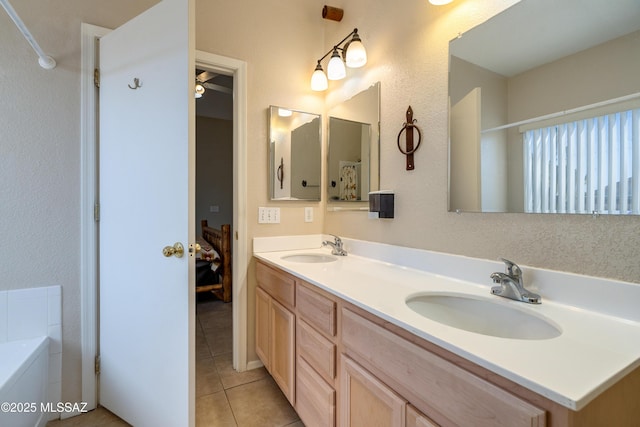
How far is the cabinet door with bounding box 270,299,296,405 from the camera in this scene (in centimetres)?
148

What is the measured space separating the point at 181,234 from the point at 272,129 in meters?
1.09

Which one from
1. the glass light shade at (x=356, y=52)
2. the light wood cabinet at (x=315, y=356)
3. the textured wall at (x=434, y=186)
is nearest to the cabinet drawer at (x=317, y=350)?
the light wood cabinet at (x=315, y=356)

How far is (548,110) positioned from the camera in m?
1.01

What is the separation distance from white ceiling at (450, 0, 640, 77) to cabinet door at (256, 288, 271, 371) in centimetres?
→ 170

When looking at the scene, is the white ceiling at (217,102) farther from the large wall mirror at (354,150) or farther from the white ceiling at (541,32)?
the white ceiling at (541,32)

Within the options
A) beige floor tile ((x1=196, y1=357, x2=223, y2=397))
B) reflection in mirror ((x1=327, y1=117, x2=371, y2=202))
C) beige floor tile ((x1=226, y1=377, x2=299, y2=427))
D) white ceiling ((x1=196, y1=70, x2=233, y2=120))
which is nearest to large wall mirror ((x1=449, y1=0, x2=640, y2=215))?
reflection in mirror ((x1=327, y1=117, x2=371, y2=202))

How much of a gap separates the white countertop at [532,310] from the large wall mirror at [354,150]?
519 mm

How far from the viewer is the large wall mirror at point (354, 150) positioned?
1791mm

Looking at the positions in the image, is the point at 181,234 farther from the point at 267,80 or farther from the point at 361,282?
the point at 267,80

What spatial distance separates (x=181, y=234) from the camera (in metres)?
1.24

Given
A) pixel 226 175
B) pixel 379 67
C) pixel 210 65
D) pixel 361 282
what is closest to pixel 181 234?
pixel 361 282

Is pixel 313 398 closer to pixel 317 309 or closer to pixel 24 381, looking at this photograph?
pixel 317 309

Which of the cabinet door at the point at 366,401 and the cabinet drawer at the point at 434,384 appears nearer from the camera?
the cabinet drawer at the point at 434,384

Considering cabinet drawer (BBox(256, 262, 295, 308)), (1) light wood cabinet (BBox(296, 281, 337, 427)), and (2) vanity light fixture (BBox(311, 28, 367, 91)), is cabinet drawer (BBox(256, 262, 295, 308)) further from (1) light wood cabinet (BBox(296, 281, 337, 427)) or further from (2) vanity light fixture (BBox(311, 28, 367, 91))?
(2) vanity light fixture (BBox(311, 28, 367, 91))
